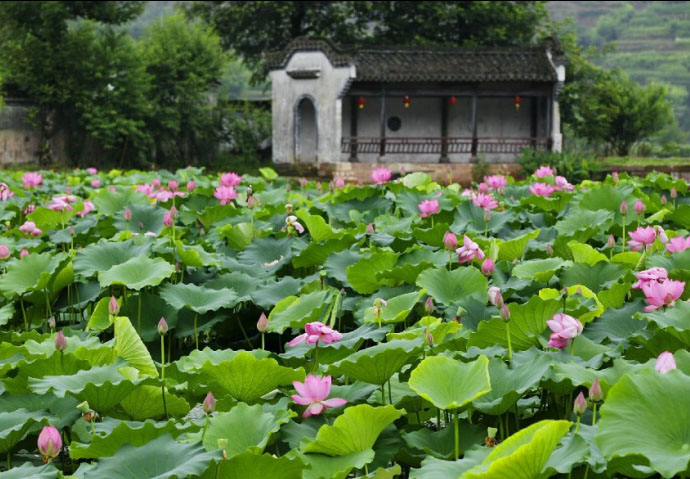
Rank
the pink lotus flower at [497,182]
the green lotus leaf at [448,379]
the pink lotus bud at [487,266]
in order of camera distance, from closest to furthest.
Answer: the green lotus leaf at [448,379] → the pink lotus bud at [487,266] → the pink lotus flower at [497,182]

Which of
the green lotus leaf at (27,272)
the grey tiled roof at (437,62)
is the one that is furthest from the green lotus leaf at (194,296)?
the grey tiled roof at (437,62)

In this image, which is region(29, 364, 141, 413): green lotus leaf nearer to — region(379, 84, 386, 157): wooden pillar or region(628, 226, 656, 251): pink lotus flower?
region(628, 226, 656, 251): pink lotus flower

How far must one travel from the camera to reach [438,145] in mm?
25141

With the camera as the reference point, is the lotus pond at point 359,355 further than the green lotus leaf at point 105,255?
No

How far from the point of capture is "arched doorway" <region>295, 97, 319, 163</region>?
25.6m

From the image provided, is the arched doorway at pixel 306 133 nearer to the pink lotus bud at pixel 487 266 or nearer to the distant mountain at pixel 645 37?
the pink lotus bud at pixel 487 266

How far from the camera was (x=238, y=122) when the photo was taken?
26.4 metres

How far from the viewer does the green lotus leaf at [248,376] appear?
7.38ft

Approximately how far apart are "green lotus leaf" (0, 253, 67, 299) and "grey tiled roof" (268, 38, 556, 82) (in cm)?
2046

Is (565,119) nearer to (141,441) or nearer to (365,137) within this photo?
(365,137)

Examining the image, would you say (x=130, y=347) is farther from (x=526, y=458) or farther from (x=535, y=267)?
(x=535, y=267)

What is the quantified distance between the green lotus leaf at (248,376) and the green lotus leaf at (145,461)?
1.21ft

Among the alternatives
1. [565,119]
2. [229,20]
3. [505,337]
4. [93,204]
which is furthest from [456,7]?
[505,337]

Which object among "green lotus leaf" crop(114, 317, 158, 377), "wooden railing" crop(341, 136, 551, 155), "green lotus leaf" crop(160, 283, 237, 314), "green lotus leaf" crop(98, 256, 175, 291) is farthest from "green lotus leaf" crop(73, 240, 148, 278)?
"wooden railing" crop(341, 136, 551, 155)
